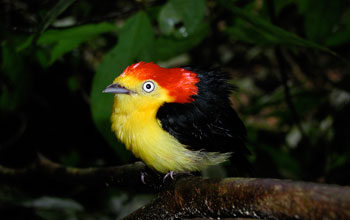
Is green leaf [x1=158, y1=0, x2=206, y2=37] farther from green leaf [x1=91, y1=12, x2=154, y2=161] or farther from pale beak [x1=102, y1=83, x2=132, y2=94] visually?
pale beak [x1=102, y1=83, x2=132, y2=94]

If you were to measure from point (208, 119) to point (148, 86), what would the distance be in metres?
0.32

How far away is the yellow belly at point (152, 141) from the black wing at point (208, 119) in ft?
0.11

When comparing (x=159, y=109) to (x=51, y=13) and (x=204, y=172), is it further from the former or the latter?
(x=204, y=172)

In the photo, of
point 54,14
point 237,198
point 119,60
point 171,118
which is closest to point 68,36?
point 119,60

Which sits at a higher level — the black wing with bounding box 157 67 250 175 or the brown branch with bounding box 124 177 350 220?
the black wing with bounding box 157 67 250 175

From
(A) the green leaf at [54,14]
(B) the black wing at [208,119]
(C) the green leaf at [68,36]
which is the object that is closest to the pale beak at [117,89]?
(B) the black wing at [208,119]

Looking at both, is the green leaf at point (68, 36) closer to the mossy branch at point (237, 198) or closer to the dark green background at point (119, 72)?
the dark green background at point (119, 72)

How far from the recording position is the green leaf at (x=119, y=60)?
225 centimetres

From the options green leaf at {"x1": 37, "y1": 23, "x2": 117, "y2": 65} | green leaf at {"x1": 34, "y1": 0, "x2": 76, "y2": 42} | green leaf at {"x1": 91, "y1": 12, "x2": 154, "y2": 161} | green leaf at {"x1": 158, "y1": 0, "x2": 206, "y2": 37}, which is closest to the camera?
green leaf at {"x1": 34, "y1": 0, "x2": 76, "y2": 42}

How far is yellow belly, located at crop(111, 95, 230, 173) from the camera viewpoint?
5.84 ft

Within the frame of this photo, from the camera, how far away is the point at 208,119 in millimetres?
1875

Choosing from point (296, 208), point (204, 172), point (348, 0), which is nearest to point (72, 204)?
point (204, 172)

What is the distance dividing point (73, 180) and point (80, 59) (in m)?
1.86

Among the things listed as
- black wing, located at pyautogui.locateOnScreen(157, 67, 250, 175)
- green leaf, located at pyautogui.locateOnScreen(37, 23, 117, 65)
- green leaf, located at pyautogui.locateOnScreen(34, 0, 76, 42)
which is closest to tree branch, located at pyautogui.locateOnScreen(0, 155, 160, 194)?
black wing, located at pyautogui.locateOnScreen(157, 67, 250, 175)
